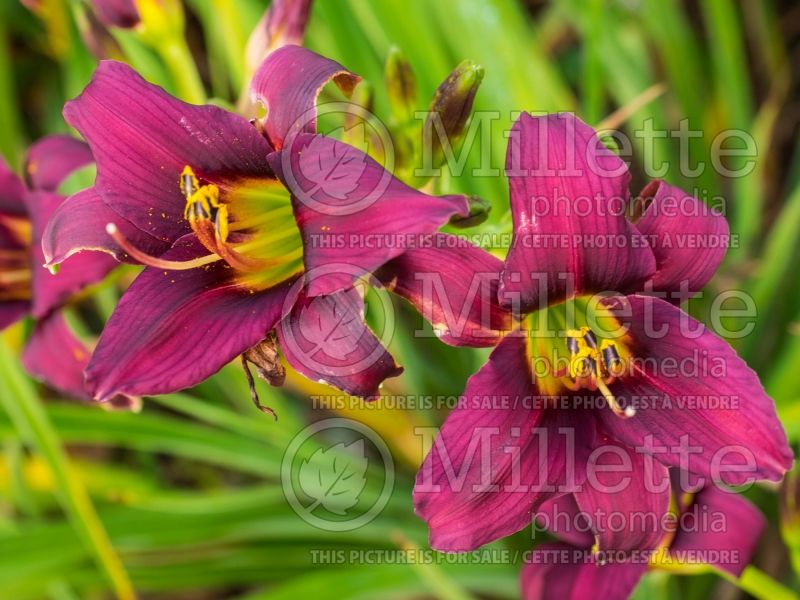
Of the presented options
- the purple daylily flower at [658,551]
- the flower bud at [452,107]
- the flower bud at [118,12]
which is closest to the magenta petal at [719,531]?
the purple daylily flower at [658,551]

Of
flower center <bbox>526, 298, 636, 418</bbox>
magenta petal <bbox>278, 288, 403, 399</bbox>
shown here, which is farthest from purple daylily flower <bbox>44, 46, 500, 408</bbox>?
flower center <bbox>526, 298, 636, 418</bbox>

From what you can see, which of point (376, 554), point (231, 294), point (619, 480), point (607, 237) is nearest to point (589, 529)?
point (619, 480)

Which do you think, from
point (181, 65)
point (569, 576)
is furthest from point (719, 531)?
point (181, 65)

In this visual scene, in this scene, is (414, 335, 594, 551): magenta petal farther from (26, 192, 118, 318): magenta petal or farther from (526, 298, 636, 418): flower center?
(26, 192, 118, 318): magenta petal

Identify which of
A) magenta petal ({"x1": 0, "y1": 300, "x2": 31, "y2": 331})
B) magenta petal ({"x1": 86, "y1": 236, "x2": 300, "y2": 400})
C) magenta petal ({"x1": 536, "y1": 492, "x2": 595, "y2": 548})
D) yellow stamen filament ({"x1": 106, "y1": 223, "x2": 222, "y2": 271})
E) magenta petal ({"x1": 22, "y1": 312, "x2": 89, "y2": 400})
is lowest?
magenta petal ({"x1": 536, "y1": 492, "x2": 595, "y2": 548})

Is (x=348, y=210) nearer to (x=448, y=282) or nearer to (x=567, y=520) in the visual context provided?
(x=448, y=282)

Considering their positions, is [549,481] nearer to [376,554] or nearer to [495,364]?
[495,364]

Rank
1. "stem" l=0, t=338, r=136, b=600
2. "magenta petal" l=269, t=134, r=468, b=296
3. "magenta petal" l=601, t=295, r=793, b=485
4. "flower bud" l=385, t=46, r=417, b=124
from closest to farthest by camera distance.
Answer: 1. "magenta petal" l=269, t=134, r=468, b=296
2. "magenta petal" l=601, t=295, r=793, b=485
3. "flower bud" l=385, t=46, r=417, b=124
4. "stem" l=0, t=338, r=136, b=600
